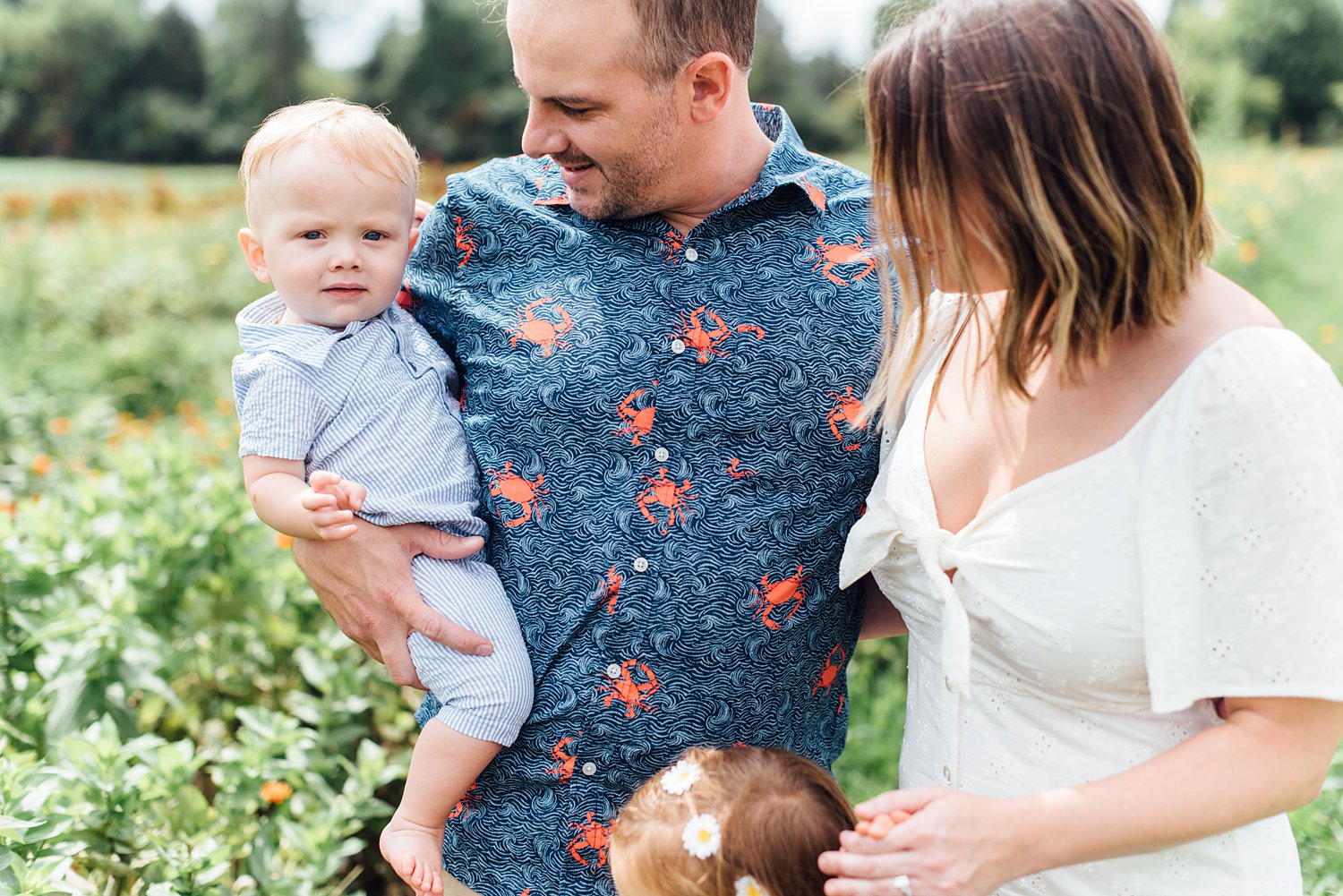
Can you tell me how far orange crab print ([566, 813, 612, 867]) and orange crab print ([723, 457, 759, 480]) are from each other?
0.59 m

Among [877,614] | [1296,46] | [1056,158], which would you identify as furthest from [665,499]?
[1296,46]

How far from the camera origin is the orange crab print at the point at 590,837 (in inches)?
72.9

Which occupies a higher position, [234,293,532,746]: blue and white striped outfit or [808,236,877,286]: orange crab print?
[808,236,877,286]: orange crab print

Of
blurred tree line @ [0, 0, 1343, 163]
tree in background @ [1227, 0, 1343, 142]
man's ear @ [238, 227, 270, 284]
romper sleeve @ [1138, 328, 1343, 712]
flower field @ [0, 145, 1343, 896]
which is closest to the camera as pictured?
romper sleeve @ [1138, 328, 1343, 712]

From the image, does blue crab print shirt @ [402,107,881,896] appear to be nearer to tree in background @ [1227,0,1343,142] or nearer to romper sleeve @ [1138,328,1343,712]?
romper sleeve @ [1138,328,1343,712]

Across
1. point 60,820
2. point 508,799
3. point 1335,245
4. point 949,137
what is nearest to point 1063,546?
point 949,137

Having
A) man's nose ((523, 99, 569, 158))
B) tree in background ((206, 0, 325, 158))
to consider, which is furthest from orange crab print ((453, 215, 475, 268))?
tree in background ((206, 0, 325, 158))

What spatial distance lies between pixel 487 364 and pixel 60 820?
41.1 inches

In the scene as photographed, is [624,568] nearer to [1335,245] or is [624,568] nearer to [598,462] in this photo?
[598,462]

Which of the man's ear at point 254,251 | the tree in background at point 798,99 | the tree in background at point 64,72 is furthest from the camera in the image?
the tree in background at point 64,72

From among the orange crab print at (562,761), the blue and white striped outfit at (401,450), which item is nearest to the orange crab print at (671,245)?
the blue and white striped outfit at (401,450)

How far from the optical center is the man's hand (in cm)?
186

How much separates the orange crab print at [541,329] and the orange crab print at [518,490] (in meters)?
0.20

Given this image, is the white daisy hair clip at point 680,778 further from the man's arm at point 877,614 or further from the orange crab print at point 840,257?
the orange crab print at point 840,257
